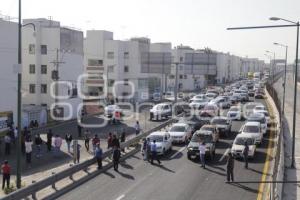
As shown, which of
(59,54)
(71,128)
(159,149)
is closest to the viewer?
(159,149)

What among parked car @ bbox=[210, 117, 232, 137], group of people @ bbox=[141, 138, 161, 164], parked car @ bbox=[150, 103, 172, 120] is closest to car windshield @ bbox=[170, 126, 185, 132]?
parked car @ bbox=[210, 117, 232, 137]

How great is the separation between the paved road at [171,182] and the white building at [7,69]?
15541 millimetres

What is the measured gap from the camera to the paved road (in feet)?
63.9

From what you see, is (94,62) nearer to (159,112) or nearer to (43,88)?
(43,88)

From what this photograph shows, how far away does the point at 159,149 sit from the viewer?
28.4m

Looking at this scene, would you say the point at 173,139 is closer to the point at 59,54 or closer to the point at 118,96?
the point at 59,54

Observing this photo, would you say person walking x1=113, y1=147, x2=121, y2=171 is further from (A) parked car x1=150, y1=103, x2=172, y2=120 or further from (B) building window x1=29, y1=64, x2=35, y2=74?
(B) building window x1=29, y1=64, x2=35, y2=74

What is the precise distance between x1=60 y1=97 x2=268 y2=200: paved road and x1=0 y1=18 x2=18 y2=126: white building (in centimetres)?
1554

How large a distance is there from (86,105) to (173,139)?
27.5m

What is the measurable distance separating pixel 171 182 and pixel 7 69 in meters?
22.2

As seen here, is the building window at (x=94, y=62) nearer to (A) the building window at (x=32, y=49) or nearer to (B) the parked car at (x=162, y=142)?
(A) the building window at (x=32, y=49)

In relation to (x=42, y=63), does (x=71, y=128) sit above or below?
below

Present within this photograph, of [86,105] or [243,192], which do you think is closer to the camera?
[243,192]

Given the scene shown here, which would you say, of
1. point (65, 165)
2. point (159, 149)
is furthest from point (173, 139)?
point (65, 165)
